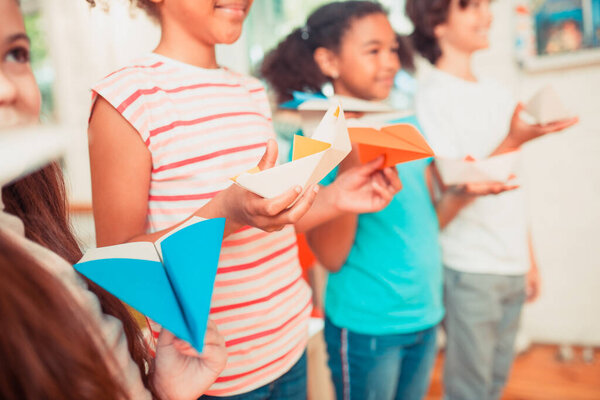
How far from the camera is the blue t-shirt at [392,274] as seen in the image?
2.67 ft

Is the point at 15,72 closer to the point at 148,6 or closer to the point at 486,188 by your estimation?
the point at 148,6

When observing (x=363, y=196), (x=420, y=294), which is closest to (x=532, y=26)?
(x=420, y=294)

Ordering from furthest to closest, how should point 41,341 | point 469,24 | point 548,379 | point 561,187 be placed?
1. point 561,187
2. point 548,379
3. point 469,24
4. point 41,341

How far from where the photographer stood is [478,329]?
3.18ft

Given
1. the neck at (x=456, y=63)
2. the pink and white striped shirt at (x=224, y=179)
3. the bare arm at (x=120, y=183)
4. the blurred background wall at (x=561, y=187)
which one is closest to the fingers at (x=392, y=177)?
the pink and white striped shirt at (x=224, y=179)

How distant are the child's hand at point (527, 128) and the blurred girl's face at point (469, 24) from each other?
273 mm

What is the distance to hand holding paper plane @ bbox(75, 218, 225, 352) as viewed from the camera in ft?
1.07

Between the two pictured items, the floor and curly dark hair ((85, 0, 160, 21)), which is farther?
the floor

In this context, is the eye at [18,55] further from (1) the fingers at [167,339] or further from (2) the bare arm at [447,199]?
(2) the bare arm at [447,199]

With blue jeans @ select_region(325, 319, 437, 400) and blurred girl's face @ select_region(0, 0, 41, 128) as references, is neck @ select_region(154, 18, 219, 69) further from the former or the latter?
blue jeans @ select_region(325, 319, 437, 400)

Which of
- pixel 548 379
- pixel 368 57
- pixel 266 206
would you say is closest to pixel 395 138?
pixel 266 206

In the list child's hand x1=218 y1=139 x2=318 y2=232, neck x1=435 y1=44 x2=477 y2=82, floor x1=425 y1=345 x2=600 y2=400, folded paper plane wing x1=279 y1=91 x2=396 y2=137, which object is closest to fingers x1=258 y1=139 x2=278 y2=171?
child's hand x1=218 y1=139 x2=318 y2=232

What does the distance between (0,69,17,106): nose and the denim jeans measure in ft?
2.95

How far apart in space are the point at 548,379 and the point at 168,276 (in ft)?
5.31
